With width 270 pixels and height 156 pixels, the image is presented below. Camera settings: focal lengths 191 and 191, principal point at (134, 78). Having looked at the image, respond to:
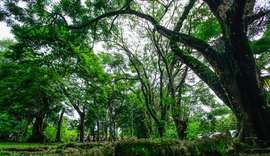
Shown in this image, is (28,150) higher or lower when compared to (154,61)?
lower

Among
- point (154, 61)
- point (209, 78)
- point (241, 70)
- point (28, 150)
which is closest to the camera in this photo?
point (241, 70)

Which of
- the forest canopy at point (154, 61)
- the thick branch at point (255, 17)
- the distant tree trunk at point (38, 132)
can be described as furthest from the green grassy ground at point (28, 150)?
the distant tree trunk at point (38, 132)

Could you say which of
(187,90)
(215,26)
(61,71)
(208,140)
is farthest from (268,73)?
(61,71)

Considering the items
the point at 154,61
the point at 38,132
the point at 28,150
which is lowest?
the point at 28,150

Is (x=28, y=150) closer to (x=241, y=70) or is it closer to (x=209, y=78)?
(x=209, y=78)

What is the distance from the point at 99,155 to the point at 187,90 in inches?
587

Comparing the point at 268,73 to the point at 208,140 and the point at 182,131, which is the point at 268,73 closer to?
the point at 182,131

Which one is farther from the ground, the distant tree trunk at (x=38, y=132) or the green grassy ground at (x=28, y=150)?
the distant tree trunk at (x=38, y=132)

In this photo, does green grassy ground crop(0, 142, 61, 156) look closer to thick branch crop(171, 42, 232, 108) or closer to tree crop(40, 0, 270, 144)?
thick branch crop(171, 42, 232, 108)

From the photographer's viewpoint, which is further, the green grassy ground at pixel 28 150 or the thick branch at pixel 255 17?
the green grassy ground at pixel 28 150

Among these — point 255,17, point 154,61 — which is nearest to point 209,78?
point 255,17

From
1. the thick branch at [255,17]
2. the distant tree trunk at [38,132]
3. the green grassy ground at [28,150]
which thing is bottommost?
the green grassy ground at [28,150]

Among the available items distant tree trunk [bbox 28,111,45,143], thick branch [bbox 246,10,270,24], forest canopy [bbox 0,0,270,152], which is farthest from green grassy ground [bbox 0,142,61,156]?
distant tree trunk [bbox 28,111,45,143]

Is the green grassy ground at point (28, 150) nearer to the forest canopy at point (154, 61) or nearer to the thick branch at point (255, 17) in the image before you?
the forest canopy at point (154, 61)
